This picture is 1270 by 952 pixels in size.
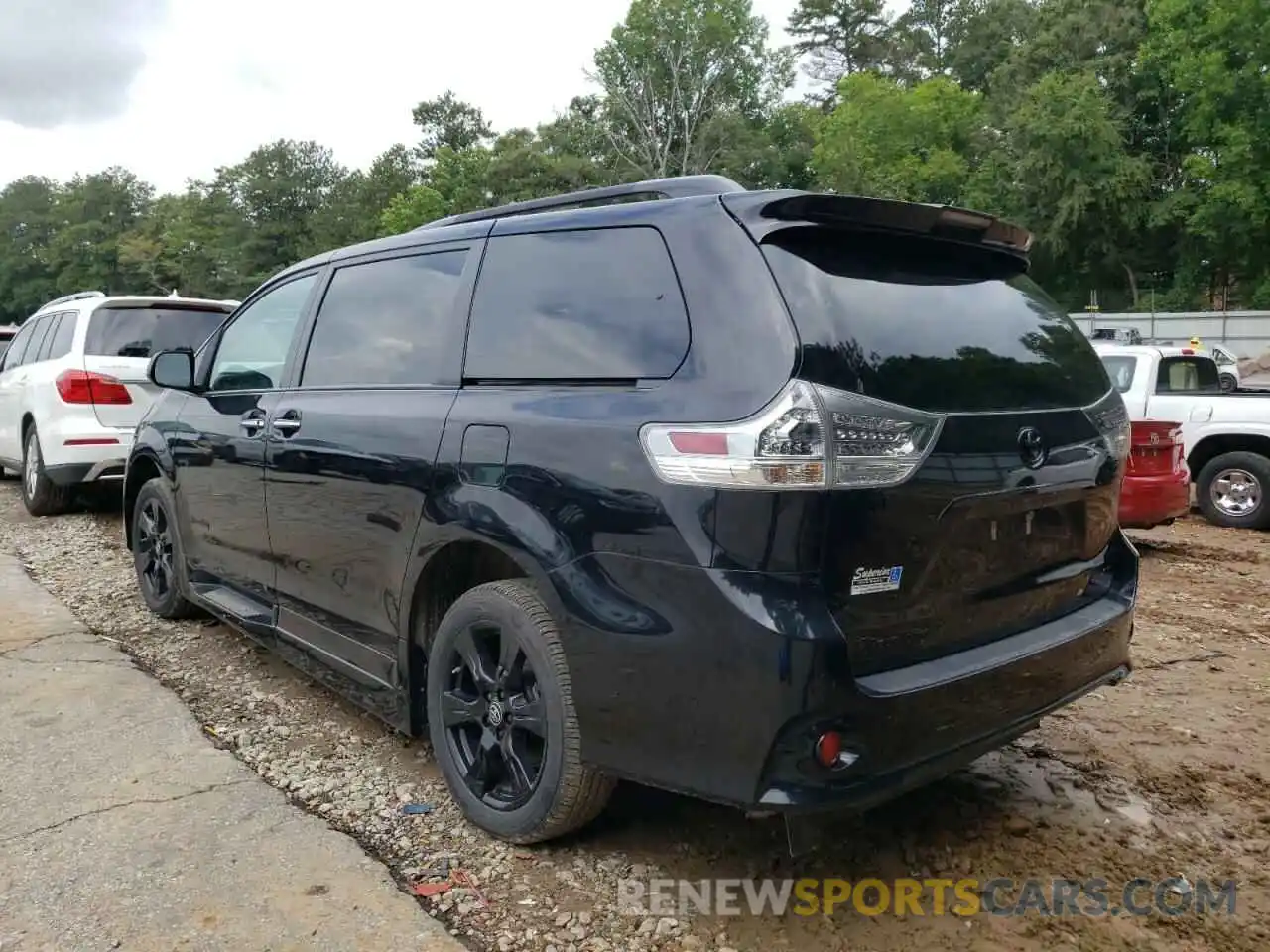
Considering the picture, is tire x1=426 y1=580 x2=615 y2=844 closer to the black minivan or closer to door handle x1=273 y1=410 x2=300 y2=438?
the black minivan

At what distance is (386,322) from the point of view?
3.47 metres

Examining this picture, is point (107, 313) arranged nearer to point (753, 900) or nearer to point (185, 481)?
point (185, 481)

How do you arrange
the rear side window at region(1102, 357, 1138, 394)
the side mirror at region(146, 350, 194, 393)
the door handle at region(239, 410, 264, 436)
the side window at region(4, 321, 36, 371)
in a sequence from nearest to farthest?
1. the door handle at region(239, 410, 264, 436)
2. the side mirror at region(146, 350, 194, 393)
3. the rear side window at region(1102, 357, 1138, 394)
4. the side window at region(4, 321, 36, 371)

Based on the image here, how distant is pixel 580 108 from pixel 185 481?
5590 cm

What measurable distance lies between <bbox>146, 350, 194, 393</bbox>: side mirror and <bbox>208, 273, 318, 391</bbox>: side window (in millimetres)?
151

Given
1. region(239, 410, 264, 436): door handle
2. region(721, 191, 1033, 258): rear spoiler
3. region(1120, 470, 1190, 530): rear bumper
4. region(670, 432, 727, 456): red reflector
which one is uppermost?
region(721, 191, 1033, 258): rear spoiler

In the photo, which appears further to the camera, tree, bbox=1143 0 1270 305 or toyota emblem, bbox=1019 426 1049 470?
tree, bbox=1143 0 1270 305

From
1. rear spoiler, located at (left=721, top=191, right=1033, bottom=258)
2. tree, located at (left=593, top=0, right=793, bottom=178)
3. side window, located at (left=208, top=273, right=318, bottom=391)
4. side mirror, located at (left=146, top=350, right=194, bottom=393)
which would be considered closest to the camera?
rear spoiler, located at (left=721, top=191, right=1033, bottom=258)

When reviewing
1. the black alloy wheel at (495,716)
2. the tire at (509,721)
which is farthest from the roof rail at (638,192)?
the black alloy wheel at (495,716)

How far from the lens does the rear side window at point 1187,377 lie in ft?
29.1

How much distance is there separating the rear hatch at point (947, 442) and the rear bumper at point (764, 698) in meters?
0.08

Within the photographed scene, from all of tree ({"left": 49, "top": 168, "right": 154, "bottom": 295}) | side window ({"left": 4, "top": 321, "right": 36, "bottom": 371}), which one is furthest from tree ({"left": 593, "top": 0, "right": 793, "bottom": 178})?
side window ({"left": 4, "top": 321, "right": 36, "bottom": 371})

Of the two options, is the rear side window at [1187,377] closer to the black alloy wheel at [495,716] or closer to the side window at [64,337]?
the black alloy wheel at [495,716]

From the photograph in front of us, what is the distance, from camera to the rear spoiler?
241 centimetres
